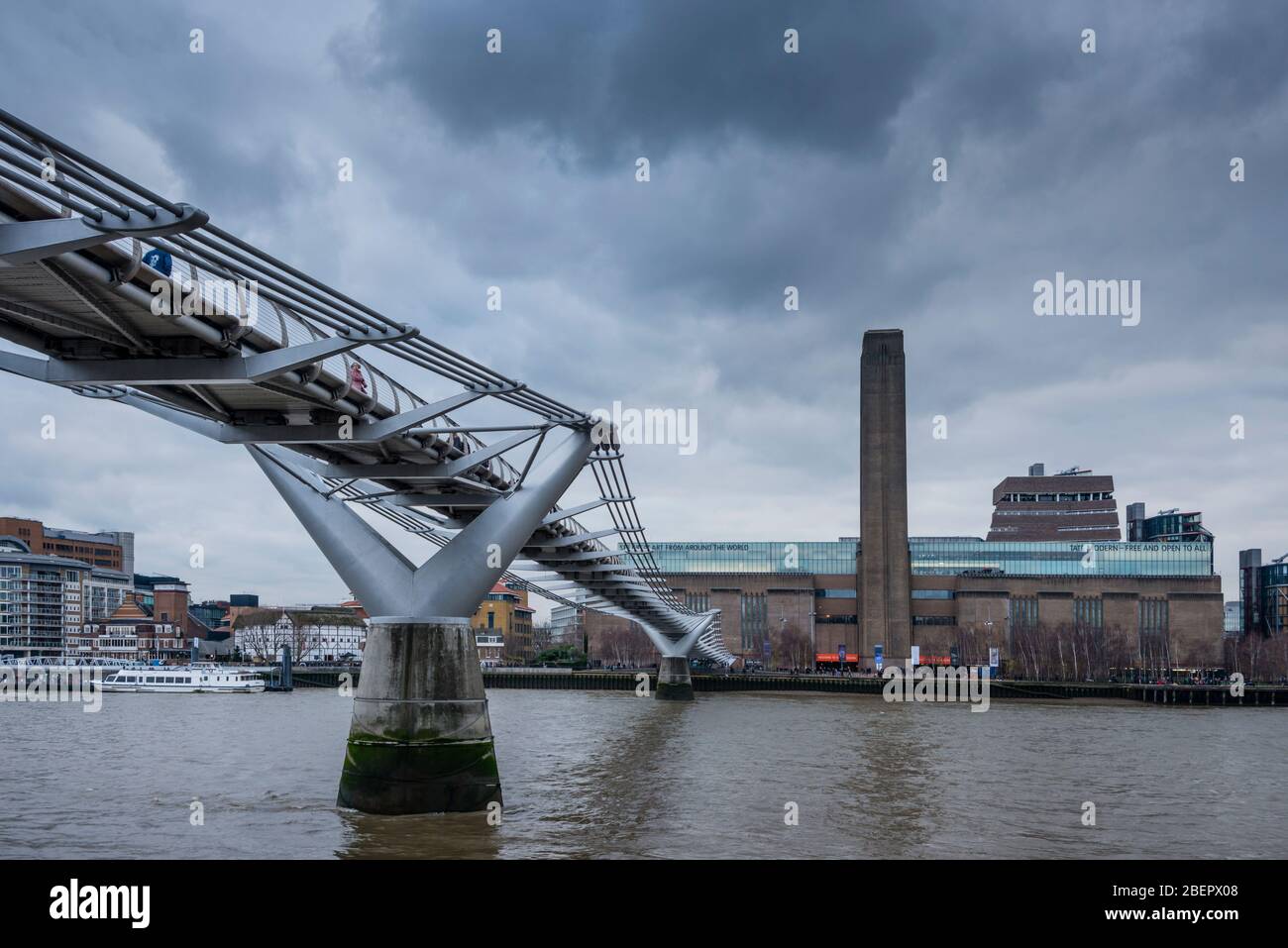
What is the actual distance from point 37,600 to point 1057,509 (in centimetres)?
10908

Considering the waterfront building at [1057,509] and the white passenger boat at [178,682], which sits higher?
the waterfront building at [1057,509]

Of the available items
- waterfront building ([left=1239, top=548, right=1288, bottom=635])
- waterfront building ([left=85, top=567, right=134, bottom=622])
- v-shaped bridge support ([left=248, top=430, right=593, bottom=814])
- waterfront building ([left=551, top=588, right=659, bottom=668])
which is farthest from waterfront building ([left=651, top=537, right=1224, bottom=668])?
v-shaped bridge support ([left=248, top=430, right=593, bottom=814])

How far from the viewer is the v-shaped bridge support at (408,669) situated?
1956cm

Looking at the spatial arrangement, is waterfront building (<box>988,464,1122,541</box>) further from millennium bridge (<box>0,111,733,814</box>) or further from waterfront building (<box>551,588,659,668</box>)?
millennium bridge (<box>0,111,733,814</box>)

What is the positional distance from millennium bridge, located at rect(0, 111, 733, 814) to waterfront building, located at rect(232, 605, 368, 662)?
104527mm

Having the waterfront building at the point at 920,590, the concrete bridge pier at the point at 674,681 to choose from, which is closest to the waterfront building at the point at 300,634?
the waterfront building at the point at 920,590

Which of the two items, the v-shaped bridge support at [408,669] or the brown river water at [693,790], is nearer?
the brown river water at [693,790]

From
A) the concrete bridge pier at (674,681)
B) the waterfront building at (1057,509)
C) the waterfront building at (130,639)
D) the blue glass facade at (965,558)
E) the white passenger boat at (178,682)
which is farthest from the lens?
the waterfront building at (130,639)

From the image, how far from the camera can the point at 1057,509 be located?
409ft

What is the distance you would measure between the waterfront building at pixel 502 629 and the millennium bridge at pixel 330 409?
4620 inches

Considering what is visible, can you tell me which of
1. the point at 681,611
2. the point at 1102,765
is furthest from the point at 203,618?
the point at 1102,765

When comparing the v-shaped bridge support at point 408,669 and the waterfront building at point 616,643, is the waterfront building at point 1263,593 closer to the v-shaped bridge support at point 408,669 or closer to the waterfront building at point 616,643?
the waterfront building at point 616,643

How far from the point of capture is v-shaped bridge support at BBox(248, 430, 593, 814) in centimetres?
1956
